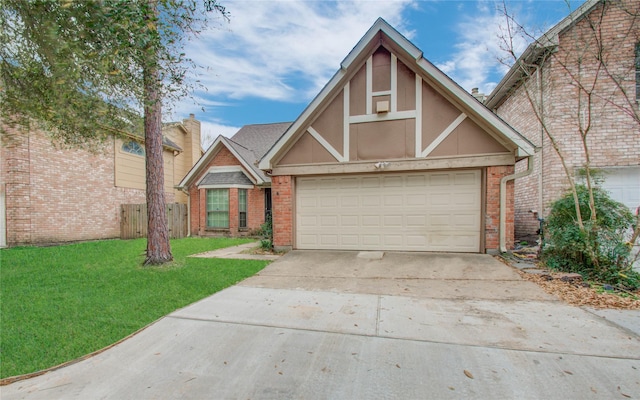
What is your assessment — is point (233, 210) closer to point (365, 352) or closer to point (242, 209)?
point (242, 209)

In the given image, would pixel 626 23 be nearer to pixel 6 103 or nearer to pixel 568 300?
pixel 568 300

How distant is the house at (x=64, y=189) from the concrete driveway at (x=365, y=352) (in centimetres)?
613

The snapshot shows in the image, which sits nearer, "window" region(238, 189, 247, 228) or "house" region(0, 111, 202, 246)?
"house" region(0, 111, 202, 246)

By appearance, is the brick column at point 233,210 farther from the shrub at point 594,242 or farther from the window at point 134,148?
the shrub at point 594,242

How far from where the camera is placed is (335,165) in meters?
8.05

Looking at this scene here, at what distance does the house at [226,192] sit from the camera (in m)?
13.5

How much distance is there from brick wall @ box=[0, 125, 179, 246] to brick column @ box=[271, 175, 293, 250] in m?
5.41

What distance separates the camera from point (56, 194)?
11398 mm

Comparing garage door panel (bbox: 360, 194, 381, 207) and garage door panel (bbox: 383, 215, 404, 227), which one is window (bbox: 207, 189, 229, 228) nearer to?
garage door panel (bbox: 360, 194, 381, 207)

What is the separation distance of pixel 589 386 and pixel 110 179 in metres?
16.8

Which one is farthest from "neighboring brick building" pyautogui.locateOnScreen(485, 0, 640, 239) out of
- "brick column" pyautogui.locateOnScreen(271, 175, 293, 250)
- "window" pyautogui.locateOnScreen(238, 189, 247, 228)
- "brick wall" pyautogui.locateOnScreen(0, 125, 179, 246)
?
"brick wall" pyautogui.locateOnScreen(0, 125, 179, 246)

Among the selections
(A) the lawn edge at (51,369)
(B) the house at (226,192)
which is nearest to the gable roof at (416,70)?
(B) the house at (226,192)

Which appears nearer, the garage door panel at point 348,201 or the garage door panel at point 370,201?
the garage door panel at point 370,201

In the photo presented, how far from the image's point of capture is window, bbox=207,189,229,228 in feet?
45.1
